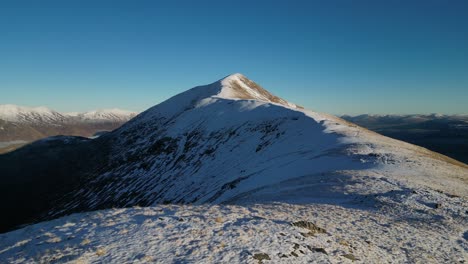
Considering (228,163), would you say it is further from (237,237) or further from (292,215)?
(237,237)

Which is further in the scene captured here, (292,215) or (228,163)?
(228,163)

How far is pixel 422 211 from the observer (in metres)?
14.6

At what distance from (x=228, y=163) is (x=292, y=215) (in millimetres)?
28003

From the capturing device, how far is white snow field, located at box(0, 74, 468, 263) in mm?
9233

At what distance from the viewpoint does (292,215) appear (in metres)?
13.4

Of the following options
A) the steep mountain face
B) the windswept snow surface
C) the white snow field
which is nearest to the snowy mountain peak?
the steep mountain face

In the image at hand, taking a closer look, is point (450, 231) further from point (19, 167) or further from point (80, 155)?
point (19, 167)

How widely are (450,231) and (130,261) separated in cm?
1342

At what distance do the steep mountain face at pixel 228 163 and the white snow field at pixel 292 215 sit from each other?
23cm

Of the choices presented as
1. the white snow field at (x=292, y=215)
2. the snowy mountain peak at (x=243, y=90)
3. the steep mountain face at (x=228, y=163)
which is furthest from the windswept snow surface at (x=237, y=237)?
the snowy mountain peak at (x=243, y=90)

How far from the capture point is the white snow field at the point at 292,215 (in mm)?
9233

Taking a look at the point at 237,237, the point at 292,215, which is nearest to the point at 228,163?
the point at 292,215

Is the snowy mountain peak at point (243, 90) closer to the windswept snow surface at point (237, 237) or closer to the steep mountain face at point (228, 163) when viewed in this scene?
the steep mountain face at point (228, 163)

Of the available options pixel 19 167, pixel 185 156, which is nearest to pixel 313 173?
pixel 185 156
